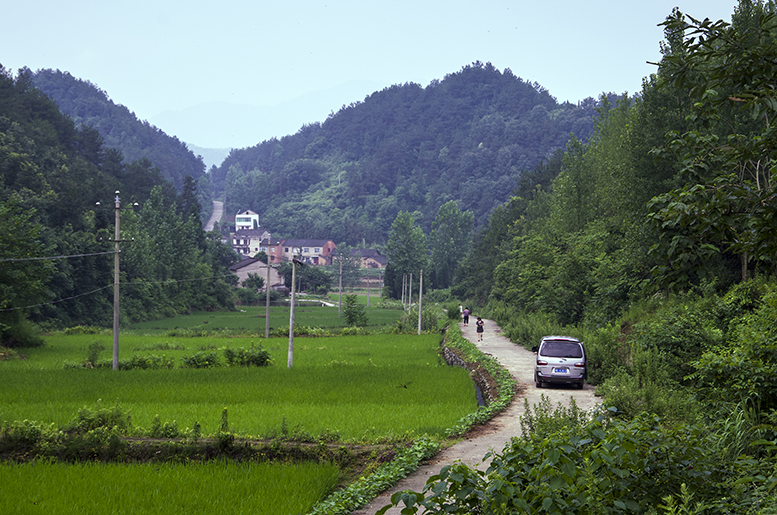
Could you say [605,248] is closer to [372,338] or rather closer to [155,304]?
[372,338]

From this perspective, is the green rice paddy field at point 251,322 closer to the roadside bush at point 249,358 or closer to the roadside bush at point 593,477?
the roadside bush at point 249,358

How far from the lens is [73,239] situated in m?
62.3

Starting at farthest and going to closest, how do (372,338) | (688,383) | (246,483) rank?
1. (372,338)
2. (688,383)
3. (246,483)

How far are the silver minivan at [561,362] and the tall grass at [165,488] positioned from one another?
1126cm

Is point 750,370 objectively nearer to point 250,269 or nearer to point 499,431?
point 499,431

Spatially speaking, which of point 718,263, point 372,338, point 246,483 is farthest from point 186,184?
point 246,483

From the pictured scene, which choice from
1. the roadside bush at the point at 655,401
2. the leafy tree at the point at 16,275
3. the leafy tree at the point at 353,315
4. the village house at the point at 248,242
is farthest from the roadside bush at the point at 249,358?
the village house at the point at 248,242

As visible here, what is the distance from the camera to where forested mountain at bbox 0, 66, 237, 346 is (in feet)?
125

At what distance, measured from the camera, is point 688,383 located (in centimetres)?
1784

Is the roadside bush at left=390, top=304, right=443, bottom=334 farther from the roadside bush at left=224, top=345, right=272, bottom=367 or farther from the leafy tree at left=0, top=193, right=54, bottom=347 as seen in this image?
the leafy tree at left=0, top=193, right=54, bottom=347

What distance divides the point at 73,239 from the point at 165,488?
58512 mm

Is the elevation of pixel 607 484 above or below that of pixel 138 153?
below

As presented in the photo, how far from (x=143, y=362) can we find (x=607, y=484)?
2728 cm

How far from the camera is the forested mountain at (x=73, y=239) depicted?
3822cm
